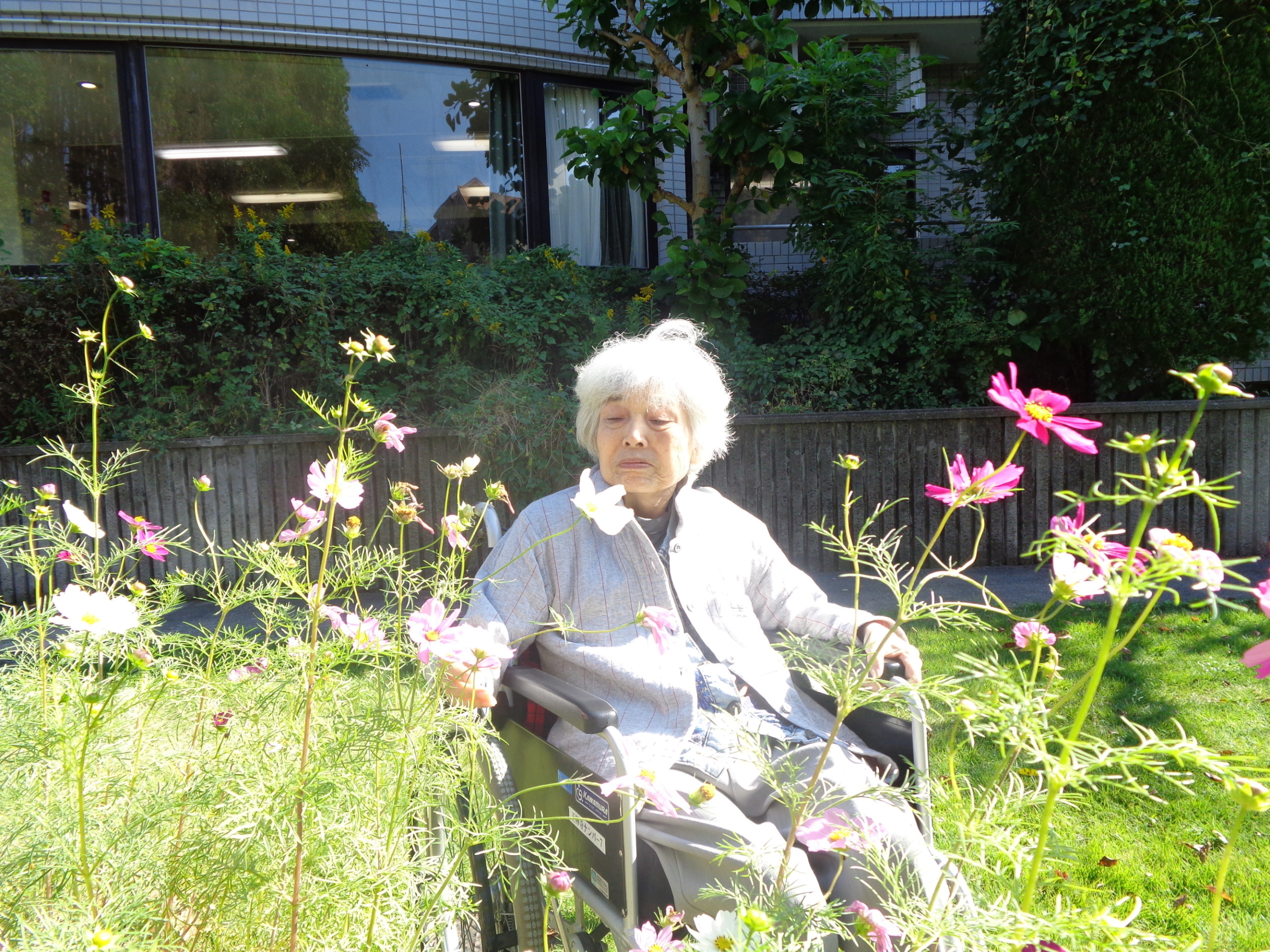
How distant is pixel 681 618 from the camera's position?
7.07 feet

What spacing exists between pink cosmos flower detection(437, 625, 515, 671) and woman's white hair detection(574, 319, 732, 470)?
125 cm

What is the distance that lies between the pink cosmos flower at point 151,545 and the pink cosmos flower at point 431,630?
0.42m

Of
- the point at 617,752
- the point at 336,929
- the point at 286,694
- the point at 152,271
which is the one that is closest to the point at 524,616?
the point at 617,752

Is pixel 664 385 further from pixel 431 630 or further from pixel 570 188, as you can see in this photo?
pixel 570 188

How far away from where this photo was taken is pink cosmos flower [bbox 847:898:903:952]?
0.78 metres

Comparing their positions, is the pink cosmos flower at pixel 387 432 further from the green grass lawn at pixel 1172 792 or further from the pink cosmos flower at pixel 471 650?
the green grass lawn at pixel 1172 792

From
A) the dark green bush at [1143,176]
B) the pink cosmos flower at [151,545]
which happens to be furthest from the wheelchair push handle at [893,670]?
the dark green bush at [1143,176]

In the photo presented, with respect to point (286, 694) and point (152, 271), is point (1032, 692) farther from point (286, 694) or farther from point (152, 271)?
point (152, 271)

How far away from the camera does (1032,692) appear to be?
782 mm

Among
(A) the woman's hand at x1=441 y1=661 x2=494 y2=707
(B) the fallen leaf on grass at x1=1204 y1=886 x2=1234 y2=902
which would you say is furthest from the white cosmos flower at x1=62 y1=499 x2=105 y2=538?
(B) the fallen leaf on grass at x1=1204 y1=886 x2=1234 y2=902

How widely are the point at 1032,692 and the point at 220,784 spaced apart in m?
0.81

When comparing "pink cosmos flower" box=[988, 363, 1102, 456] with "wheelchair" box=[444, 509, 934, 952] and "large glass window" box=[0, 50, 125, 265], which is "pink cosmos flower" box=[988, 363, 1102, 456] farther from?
"large glass window" box=[0, 50, 125, 265]

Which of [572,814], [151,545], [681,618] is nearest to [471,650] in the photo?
[151,545]

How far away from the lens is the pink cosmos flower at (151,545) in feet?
4.03
